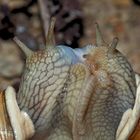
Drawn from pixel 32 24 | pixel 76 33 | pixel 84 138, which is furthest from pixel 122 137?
pixel 32 24

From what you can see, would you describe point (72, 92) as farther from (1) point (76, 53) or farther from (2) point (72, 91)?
(1) point (76, 53)

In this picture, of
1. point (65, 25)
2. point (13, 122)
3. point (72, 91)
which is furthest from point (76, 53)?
point (65, 25)

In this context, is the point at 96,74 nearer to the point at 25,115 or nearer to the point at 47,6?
the point at 25,115

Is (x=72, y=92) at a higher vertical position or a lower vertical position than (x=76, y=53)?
lower

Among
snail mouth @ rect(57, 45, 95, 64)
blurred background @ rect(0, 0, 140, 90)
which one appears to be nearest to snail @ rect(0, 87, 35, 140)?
snail mouth @ rect(57, 45, 95, 64)

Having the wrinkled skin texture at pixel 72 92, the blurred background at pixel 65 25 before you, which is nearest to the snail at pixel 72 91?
the wrinkled skin texture at pixel 72 92

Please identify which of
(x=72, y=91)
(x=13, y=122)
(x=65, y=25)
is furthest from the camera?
(x=65, y=25)

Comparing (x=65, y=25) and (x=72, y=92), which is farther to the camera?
(x=65, y=25)

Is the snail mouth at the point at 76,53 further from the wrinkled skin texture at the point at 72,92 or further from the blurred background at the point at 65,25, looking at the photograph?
the blurred background at the point at 65,25
